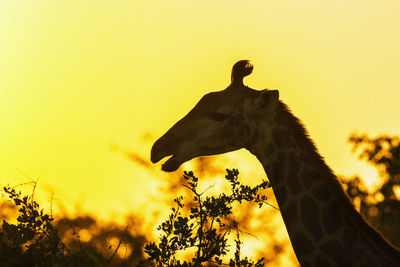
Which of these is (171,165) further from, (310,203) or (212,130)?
(310,203)

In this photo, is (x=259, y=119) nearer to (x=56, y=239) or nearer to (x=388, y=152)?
(x=56, y=239)

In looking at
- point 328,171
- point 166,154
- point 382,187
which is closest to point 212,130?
point 166,154

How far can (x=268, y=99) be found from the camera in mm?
8461

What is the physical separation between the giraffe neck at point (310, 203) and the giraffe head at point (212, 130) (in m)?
0.19

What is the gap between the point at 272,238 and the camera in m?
22.4

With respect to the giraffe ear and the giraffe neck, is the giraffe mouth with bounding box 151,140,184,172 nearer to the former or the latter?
the giraffe neck

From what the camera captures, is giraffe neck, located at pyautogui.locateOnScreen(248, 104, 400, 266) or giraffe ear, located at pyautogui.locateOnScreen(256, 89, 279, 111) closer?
giraffe neck, located at pyautogui.locateOnScreen(248, 104, 400, 266)

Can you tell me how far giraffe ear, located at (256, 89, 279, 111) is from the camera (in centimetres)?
837

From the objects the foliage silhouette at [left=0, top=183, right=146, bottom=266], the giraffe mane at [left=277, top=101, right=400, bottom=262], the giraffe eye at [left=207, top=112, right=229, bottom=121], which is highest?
the giraffe eye at [left=207, top=112, right=229, bottom=121]

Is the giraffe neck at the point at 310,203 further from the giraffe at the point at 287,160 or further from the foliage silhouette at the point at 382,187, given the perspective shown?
the foliage silhouette at the point at 382,187

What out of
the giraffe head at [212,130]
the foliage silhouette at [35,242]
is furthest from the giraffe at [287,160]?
the foliage silhouette at [35,242]

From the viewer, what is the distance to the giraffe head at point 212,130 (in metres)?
8.70

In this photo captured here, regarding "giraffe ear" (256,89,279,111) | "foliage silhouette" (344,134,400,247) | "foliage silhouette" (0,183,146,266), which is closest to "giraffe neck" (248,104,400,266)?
"giraffe ear" (256,89,279,111)

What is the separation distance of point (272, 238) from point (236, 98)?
46.0ft
